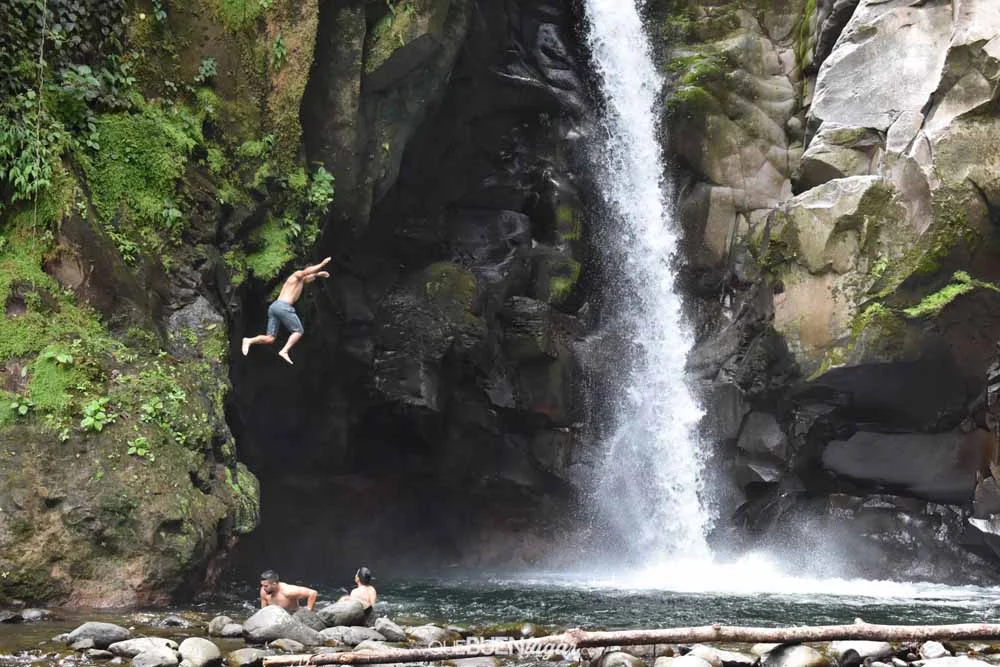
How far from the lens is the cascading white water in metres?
20.3

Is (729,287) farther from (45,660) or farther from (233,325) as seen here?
(45,660)

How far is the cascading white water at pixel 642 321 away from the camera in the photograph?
20.3 meters

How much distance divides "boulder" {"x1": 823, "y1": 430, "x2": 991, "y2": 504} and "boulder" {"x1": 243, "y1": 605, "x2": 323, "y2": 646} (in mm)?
12867

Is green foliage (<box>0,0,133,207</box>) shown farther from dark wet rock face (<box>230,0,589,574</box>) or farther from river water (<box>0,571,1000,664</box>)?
river water (<box>0,571,1000,664</box>)

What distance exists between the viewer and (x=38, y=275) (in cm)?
1122

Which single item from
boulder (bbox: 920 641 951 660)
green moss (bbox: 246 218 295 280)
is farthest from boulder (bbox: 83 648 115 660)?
green moss (bbox: 246 218 295 280)

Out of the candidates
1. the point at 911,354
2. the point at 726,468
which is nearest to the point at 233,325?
the point at 726,468

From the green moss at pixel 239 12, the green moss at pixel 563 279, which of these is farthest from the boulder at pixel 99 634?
the green moss at pixel 563 279

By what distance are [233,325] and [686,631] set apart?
10294 mm

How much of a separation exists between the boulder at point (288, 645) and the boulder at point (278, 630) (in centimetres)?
14

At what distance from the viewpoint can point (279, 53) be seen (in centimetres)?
1502

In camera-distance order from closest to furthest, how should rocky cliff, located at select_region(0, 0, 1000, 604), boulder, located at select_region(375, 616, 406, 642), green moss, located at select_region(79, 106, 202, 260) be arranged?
boulder, located at select_region(375, 616, 406, 642), rocky cliff, located at select_region(0, 0, 1000, 604), green moss, located at select_region(79, 106, 202, 260)

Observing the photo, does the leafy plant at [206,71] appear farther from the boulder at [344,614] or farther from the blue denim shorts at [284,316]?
the boulder at [344,614]

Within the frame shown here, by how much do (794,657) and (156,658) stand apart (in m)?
5.08
